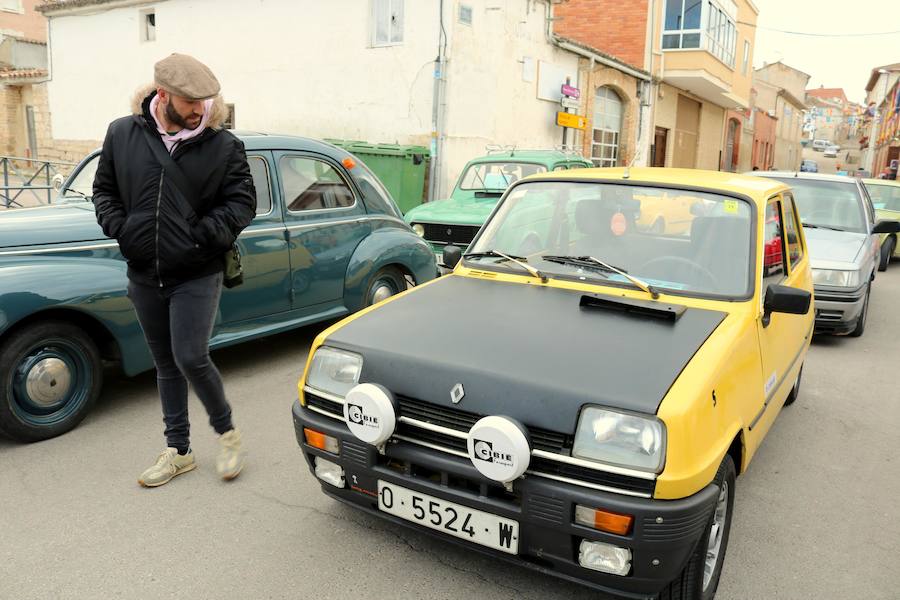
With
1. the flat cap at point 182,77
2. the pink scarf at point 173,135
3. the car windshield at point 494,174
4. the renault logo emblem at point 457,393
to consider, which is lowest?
the renault logo emblem at point 457,393

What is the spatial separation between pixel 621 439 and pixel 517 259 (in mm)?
1449

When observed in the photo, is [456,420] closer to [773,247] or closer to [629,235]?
[629,235]

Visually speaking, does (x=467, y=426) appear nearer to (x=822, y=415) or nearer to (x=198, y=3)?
(x=822, y=415)

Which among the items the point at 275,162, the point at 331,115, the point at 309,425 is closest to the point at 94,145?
the point at 331,115

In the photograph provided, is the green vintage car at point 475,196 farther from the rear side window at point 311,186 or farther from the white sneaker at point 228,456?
the white sneaker at point 228,456

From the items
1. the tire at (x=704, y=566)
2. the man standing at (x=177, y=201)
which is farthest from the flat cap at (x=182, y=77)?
the tire at (x=704, y=566)

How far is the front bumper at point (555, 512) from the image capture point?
6.91 feet

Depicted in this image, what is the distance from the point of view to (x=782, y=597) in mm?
2662

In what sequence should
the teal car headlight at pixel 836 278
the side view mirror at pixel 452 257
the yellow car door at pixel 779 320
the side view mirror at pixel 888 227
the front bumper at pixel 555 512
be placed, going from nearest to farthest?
the front bumper at pixel 555 512
the yellow car door at pixel 779 320
the side view mirror at pixel 452 257
the teal car headlight at pixel 836 278
the side view mirror at pixel 888 227

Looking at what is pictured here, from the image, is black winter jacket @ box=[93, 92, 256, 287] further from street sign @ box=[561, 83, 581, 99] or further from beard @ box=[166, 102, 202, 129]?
street sign @ box=[561, 83, 581, 99]

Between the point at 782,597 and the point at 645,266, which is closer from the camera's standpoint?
the point at 782,597

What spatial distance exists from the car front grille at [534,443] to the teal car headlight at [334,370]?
66 mm

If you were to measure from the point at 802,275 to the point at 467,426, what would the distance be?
276 cm

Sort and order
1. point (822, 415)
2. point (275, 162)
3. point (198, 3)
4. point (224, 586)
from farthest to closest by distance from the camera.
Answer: point (198, 3)
point (275, 162)
point (822, 415)
point (224, 586)
